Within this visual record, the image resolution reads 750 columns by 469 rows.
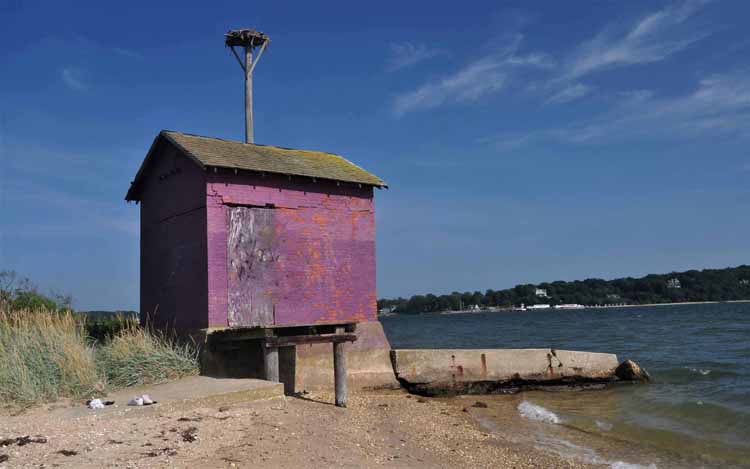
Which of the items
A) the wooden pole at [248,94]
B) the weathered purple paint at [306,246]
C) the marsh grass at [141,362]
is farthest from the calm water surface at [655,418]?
the wooden pole at [248,94]

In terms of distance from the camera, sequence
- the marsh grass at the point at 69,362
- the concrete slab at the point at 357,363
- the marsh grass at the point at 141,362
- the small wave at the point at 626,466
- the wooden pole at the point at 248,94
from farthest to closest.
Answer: the wooden pole at the point at 248,94 → the concrete slab at the point at 357,363 → the marsh grass at the point at 141,362 → the marsh grass at the point at 69,362 → the small wave at the point at 626,466

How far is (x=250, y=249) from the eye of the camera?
13.3m

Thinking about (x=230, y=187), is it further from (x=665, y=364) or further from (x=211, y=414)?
(x=665, y=364)

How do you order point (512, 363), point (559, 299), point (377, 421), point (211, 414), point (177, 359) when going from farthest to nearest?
point (559, 299), point (512, 363), point (177, 359), point (377, 421), point (211, 414)

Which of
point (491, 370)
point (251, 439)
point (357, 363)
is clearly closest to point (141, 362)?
point (251, 439)

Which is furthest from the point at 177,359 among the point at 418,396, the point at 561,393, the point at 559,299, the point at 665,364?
the point at 559,299

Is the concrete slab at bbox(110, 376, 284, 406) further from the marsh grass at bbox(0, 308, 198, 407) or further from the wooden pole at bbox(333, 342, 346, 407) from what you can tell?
the wooden pole at bbox(333, 342, 346, 407)

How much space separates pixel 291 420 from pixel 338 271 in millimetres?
5360

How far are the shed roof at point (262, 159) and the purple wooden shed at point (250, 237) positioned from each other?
0.10ft

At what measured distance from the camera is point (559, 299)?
4946 inches

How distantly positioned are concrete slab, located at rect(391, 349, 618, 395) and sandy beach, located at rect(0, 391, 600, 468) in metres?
3.92

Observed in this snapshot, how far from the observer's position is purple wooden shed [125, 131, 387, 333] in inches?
513

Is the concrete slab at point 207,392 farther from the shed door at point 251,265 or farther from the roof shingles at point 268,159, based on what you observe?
the roof shingles at point 268,159

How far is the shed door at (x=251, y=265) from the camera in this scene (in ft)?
42.9
